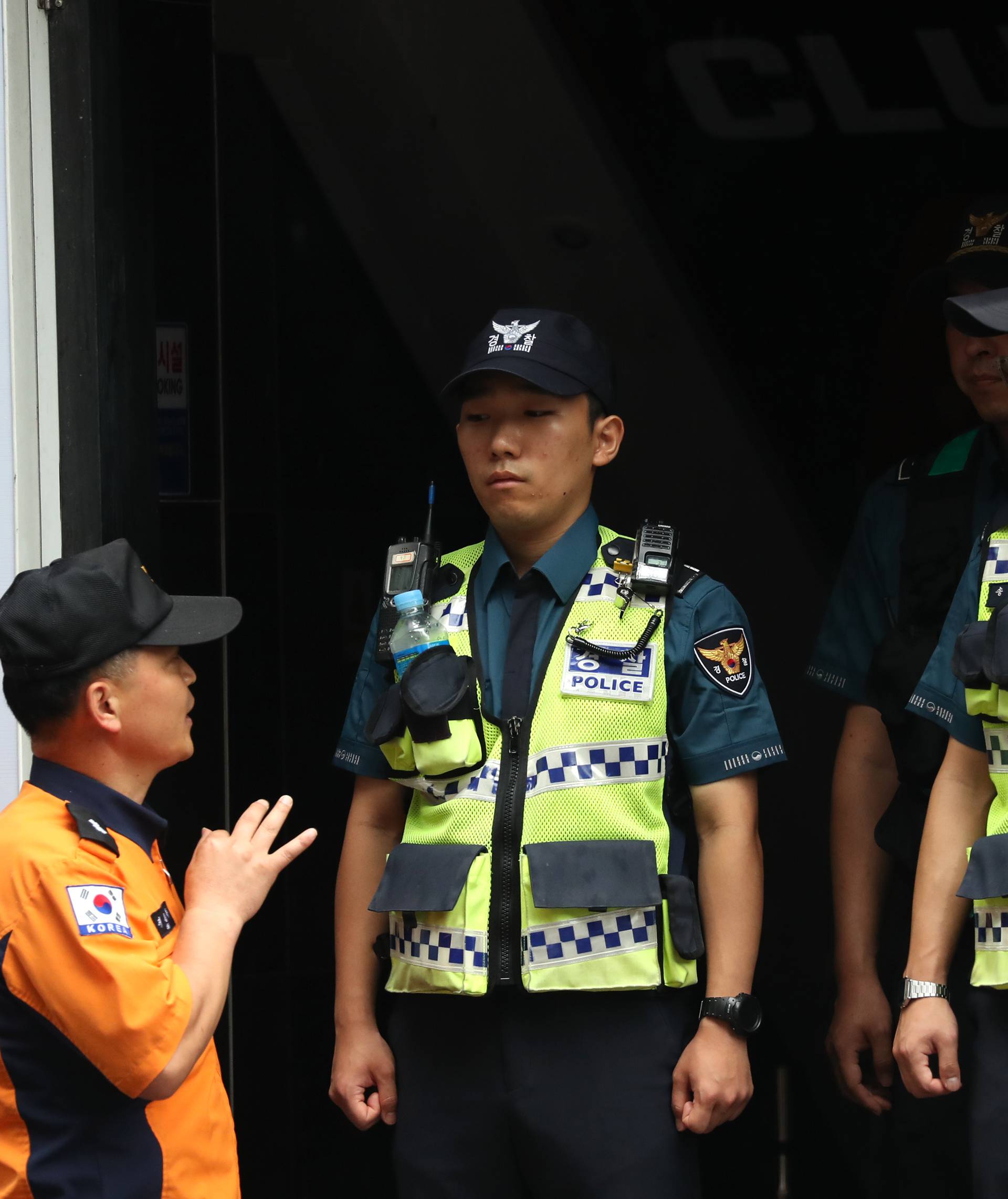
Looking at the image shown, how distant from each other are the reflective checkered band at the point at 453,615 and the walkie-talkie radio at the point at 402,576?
0.11 feet

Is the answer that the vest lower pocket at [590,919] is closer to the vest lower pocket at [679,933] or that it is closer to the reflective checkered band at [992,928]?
the vest lower pocket at [679,933]

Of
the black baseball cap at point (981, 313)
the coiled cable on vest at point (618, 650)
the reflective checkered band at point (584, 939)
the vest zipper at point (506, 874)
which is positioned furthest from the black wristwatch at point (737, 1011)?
the black baseball cap at point (981, 313)

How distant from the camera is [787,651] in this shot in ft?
14.9

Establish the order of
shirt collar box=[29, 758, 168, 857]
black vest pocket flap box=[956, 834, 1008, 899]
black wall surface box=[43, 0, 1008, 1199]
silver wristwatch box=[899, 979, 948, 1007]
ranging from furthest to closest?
1. black wall surface box=[43, 0, 1008, 1199]
2. silver wristwatch box=[899, 979, 948, 1007]
3. black vest pocket flap box=[956, 834, 1008, 899]
4. shirt collar box=[29, 758, 168, 857]

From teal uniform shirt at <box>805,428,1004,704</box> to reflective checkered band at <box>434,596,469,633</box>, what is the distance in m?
0.70

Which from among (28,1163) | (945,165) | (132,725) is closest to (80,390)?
(132,725)

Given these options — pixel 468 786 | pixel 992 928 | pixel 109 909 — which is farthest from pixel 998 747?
pixel 109 909

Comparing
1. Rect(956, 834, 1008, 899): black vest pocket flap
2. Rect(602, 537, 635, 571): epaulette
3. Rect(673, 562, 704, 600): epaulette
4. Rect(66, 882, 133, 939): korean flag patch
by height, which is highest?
Rect(602, 537, 635, 571): epaulette

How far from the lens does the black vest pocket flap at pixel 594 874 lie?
7.10 ft

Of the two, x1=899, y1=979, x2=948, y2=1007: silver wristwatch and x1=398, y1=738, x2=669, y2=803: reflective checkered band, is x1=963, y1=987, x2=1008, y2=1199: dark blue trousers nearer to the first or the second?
x1=899, y1=979, x2=948, y2=1007: silver wristwatch

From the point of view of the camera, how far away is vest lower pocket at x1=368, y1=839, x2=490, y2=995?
2.22 metres

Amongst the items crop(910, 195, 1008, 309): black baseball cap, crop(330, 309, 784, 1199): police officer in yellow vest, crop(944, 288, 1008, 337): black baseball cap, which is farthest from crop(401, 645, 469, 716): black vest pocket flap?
crop(910, 195, 1008, 309): black baseball cap

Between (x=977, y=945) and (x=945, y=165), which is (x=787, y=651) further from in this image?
(x=977, y=945)

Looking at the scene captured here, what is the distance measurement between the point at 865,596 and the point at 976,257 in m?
0.64
